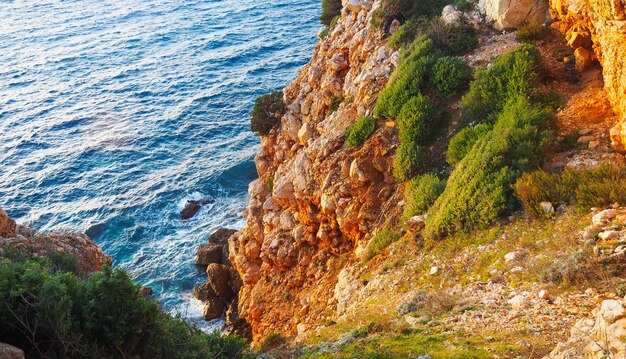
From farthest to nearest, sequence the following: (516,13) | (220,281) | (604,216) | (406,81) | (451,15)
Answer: (220,281)
(451,15)
(406,81)
(516,13)
(604,216)

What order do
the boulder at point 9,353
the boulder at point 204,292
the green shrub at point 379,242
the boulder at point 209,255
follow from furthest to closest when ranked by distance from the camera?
1. the boulder at point 209,255
2. the boulder at point 204,292
3. the green shrub at point 379,242
4. the boulder at point 9,353

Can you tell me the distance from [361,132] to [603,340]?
11067 millimetres

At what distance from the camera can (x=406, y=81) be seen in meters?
15.7

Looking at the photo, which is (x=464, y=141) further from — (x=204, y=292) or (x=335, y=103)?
(x=204, y=292)

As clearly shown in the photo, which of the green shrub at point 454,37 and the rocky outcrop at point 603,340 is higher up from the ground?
the green shrub at point 454,37

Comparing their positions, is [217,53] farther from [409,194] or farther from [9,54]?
[409,194]

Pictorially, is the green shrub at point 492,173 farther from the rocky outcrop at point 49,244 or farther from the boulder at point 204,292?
the boulder at point 204,292

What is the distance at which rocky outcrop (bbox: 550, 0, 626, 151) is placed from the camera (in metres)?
10.1

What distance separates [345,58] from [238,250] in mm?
9630

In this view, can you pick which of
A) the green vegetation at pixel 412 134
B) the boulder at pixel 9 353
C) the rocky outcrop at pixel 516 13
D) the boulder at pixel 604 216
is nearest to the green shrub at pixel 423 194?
the green vegetation at pixel 412 134

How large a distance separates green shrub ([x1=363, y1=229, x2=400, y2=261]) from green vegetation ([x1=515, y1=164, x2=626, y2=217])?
3.79m

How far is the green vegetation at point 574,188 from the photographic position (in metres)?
9.20

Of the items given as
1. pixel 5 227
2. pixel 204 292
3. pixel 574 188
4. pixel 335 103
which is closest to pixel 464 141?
pixel 574 188

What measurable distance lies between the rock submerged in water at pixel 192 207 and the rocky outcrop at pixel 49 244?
45.5 ft
